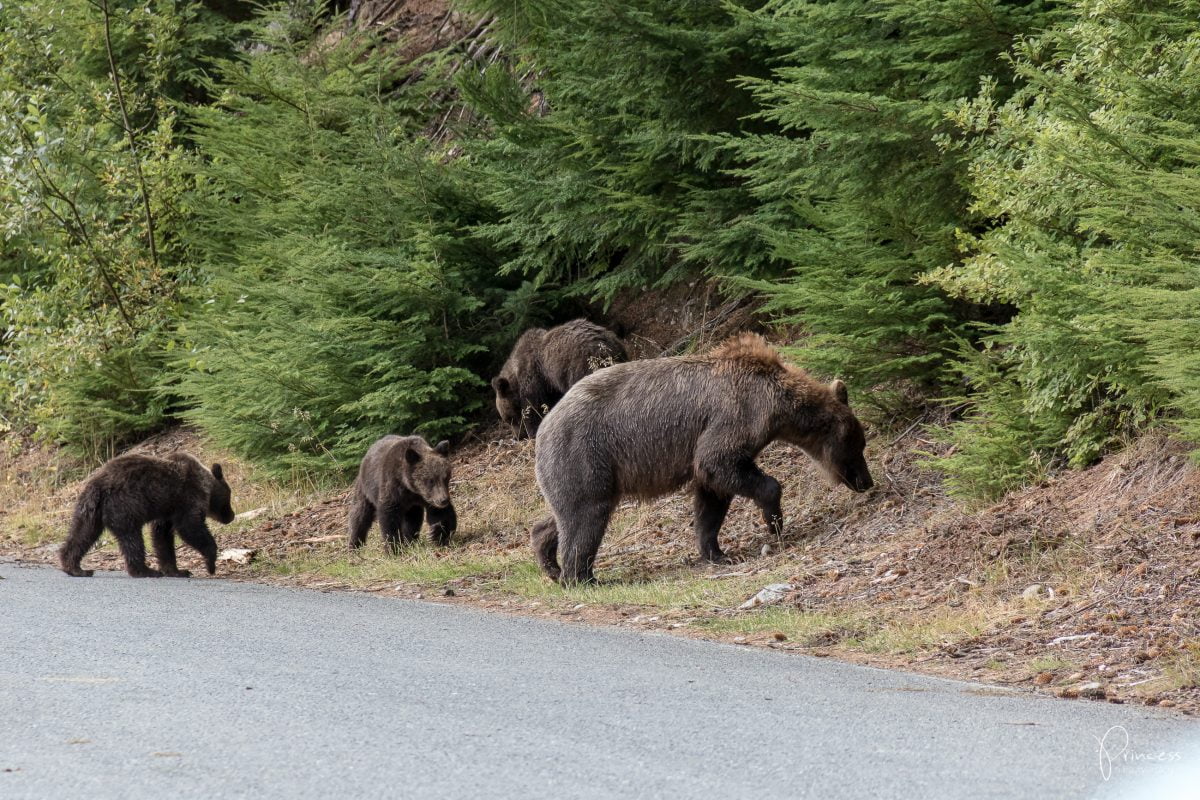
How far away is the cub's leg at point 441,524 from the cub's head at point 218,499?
212 centimetres

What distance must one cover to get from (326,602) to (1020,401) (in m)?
5.82

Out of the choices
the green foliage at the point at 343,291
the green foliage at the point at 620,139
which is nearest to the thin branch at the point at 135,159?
the green foliage at the point at 343,291

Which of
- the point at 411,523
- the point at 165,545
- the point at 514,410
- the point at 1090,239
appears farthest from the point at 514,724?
the point at 514,410

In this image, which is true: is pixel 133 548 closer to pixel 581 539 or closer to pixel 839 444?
pixel 581 539

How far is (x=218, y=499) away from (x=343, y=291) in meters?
3.97

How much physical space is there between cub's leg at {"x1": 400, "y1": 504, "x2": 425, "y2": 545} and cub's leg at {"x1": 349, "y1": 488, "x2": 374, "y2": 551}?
42cm

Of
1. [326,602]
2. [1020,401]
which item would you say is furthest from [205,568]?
[1020,401]

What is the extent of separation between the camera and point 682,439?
12023 mm

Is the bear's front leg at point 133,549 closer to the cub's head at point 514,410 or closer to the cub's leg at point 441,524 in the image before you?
the cub's leg at point 441,524

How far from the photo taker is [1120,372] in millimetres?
9688

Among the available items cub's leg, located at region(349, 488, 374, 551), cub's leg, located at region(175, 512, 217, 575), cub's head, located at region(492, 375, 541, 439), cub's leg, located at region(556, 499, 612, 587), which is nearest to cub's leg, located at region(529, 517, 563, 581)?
cub's leg, located at region(556, 499, 612, 587)

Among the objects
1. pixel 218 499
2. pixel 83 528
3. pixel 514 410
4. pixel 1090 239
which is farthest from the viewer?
pixel 514 410

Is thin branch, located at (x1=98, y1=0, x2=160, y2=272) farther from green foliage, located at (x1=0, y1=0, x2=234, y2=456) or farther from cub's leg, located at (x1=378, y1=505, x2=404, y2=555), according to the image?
cub's leg, located at (x1=378, y1=505, x2=404, y2=555)

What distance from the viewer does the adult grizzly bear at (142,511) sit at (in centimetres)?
1267
